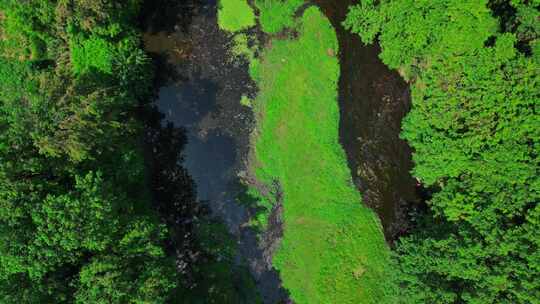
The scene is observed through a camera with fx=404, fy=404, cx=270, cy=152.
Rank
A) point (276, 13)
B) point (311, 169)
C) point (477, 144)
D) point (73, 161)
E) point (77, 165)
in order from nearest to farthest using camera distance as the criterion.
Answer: point (477, 144) → point (73, 161) → point (77, 165) → point (276, 13) → point (311, 169)

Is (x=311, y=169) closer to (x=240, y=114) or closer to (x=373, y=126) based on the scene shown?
(x=373, y=126)

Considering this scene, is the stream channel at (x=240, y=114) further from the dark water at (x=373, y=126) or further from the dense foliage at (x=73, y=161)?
the dense foliage at (x=73, y=161)

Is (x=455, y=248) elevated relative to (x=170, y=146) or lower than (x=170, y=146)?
lower

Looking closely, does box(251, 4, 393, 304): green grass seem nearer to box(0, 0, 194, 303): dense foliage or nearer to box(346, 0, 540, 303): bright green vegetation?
box(346, 0, 540, 303): bright green vegetation

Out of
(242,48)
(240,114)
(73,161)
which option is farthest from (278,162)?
(73,161)

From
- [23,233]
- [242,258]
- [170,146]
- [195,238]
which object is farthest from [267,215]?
[23,233]

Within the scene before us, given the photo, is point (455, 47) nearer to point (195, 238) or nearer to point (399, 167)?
point (399, 167)
